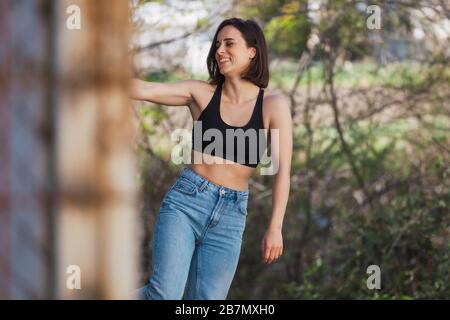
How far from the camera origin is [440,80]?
24.2 ft

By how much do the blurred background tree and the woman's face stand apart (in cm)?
252

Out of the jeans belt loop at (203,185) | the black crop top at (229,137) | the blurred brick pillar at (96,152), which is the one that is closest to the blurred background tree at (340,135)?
the black crop top at (229,137)

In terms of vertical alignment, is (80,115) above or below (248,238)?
above

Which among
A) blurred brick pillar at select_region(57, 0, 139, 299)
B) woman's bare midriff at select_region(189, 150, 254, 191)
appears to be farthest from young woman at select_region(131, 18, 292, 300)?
blurred brick pillar at select_region(57, 0, 139, 299)

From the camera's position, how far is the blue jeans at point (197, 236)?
4426 millimetres

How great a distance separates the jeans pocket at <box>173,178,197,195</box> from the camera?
4.43 metres

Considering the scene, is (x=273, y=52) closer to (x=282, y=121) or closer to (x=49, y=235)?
(x=282, y=121)

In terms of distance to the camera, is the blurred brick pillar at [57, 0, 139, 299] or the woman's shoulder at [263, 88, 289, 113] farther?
the woman's shoulder at [263, 88, 289, 113]

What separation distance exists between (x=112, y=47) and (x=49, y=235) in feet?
1.26

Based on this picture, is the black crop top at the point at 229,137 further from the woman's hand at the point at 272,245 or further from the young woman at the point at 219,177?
the woman's hand at the point at 272,245

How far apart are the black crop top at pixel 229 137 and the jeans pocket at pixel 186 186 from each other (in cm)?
20

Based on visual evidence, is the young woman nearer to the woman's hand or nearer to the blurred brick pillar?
the woman's hand
